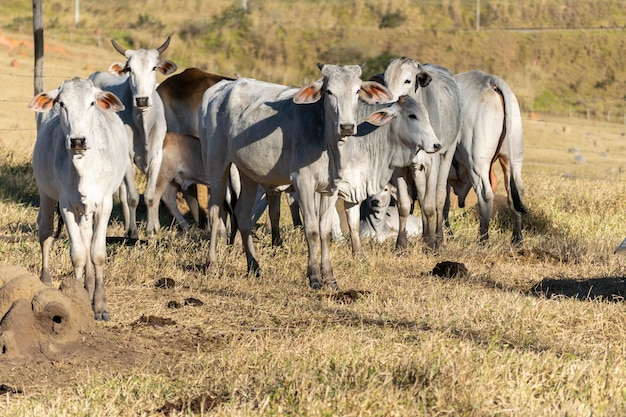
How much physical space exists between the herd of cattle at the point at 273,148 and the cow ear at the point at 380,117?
12mm

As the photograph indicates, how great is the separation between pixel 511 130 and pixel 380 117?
3028mm

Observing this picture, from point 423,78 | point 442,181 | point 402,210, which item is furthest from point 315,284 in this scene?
point 442,181

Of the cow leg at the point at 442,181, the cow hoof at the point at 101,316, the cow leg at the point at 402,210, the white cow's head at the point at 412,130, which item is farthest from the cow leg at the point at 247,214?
the cow leg at the point at 442,181

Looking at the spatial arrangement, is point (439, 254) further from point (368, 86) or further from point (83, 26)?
point (83, 26)

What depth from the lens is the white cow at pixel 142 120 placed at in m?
11.5

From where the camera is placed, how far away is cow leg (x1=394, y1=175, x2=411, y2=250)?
10758mm

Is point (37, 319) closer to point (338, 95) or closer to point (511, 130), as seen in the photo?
point (338, 95)

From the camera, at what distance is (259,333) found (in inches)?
269

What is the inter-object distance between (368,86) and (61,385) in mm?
4034

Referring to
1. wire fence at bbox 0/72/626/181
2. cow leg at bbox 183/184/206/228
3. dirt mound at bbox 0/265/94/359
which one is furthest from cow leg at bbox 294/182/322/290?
wire fence at bbox 0/72/626/181

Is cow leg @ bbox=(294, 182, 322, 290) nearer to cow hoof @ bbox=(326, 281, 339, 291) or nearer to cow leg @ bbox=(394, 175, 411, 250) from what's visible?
cow hoof @ bbox=(326, 281, 339, 291)

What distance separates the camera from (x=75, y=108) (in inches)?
284

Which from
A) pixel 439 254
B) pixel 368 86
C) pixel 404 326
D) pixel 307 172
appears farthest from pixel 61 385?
pixel 439 254

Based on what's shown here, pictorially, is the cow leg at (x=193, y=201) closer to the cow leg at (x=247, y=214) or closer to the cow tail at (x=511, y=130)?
the cow leg at (x=247, y=214)
